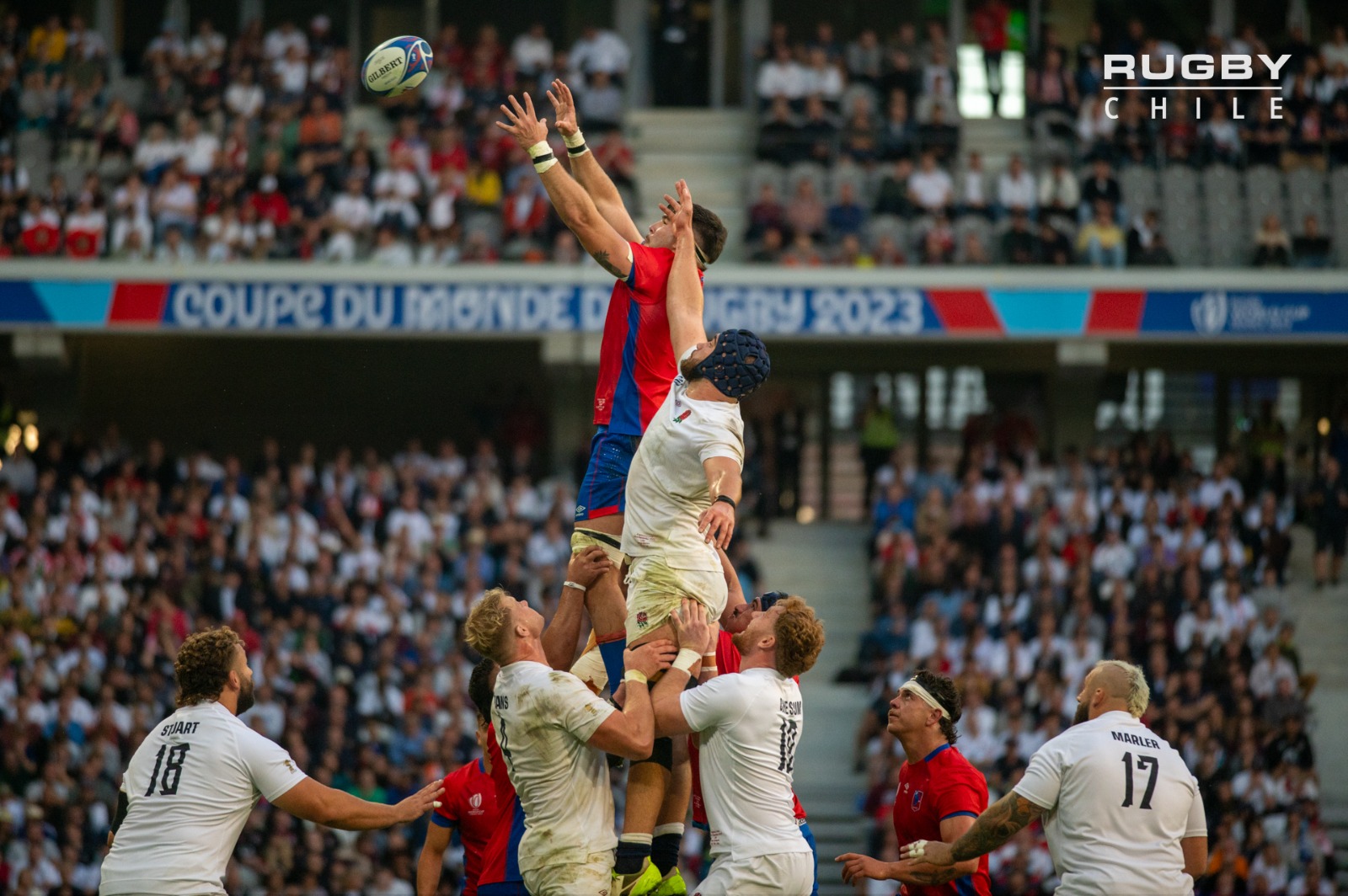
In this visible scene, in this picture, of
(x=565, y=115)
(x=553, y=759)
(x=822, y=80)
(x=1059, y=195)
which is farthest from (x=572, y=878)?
(x=822, y=80)

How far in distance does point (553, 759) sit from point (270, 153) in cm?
1534

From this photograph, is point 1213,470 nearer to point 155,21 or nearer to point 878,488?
point 878,488

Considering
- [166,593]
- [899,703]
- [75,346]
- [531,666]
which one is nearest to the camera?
[531,666]

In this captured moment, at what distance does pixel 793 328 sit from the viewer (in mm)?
20500

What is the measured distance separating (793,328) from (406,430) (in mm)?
6119

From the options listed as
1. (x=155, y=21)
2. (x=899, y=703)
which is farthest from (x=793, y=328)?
(x=899, y=703)

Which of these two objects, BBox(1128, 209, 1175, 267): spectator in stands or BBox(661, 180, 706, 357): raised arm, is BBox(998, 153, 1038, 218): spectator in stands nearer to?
BBox(1128, 209, 1175, 267): spectator in stands

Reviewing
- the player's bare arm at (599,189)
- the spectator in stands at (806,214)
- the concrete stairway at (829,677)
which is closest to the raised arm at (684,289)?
the player's bare arm at (599,189)

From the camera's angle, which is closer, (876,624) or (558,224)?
(876,624)

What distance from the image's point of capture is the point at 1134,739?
7398mm

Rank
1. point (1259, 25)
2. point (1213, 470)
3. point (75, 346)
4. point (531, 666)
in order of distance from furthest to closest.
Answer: point (1259, 25) → point (75, 346) → point (1213, 470) → point (531, 666)

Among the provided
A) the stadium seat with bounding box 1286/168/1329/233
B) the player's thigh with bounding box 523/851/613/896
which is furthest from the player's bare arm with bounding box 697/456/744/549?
the stadium seat with bounding box 1286/168/1329/233

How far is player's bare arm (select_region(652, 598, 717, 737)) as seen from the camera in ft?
24.1

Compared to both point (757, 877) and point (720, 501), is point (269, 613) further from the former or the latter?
point (720, 501)
